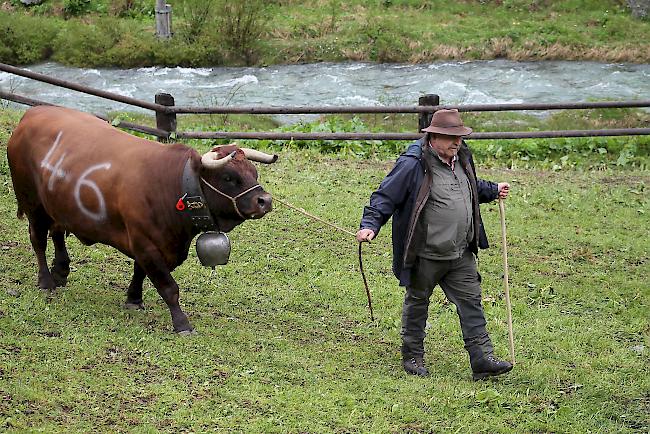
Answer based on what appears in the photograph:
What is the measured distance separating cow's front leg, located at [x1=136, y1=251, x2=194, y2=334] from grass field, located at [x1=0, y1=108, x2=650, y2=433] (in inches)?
5.5

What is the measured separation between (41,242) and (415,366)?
11.0 ft

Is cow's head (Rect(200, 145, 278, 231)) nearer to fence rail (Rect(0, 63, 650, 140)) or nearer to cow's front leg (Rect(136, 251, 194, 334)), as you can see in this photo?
cow's front leg (Rect(136, 251, 194, 334))

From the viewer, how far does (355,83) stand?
23531mm

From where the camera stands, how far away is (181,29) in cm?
2692

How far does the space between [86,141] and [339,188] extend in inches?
179

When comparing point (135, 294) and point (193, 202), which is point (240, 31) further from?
point (193, 202)

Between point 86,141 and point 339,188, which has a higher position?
point 86,141

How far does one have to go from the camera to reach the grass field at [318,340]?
6.07 metres

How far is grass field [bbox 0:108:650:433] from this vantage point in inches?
239

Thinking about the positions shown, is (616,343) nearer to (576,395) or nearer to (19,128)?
(576,395)

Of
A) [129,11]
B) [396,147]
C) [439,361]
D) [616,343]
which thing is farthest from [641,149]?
[129,11]

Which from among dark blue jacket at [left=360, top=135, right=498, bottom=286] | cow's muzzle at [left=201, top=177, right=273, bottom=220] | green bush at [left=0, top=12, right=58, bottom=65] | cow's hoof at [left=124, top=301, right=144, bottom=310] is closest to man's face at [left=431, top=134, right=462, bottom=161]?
dark blue jacket at [left=360, top=135, right=498, bottom=286]

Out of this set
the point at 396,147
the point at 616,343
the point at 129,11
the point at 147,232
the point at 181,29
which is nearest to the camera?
the point at 147,232

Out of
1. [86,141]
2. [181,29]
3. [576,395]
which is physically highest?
[86,141]
